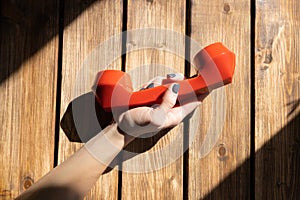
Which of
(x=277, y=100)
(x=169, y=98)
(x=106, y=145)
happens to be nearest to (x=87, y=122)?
(x=106, y=145)

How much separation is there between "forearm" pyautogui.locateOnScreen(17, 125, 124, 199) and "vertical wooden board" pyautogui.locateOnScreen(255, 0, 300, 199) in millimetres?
393

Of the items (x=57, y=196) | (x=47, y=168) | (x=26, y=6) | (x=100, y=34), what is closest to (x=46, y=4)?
(x=26, y=6)

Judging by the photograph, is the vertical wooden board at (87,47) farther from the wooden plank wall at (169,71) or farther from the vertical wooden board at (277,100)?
the vertical wooden board at (277,100)

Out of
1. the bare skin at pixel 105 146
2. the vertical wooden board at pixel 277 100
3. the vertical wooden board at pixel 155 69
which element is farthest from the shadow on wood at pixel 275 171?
the bare skin at pixel 105 146

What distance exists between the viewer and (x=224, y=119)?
132 centimetres

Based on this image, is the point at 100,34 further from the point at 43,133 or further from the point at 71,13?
the point at 43,133

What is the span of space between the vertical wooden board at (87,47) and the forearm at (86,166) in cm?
11

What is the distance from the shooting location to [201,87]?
1.23m

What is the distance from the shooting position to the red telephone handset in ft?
3.97

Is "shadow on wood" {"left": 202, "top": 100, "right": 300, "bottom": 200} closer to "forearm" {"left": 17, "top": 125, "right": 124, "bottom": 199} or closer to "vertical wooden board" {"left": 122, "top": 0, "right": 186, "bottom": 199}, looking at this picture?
"vertical wooden board" {"left": 122, "top": 0, "right": 186, "bottom": 199}

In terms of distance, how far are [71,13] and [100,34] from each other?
9 cm

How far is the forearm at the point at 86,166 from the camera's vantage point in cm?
108

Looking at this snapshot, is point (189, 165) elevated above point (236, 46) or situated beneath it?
situated beneath

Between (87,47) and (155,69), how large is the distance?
0.61ft
